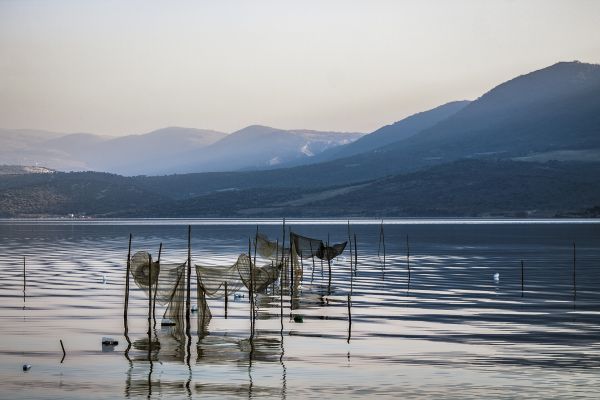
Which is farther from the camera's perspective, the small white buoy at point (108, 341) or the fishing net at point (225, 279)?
the fishing net at point (225, 279)

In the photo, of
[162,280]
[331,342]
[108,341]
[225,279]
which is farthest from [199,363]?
[225,279]

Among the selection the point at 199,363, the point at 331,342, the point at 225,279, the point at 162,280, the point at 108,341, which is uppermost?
the point at 162,280

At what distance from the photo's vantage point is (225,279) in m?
45.8

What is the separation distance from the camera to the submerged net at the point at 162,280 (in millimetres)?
39916

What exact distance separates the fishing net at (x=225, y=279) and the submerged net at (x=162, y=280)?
37.8 inches

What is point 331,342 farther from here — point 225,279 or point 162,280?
point 225,279

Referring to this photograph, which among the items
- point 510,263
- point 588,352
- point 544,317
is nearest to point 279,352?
point 588,352

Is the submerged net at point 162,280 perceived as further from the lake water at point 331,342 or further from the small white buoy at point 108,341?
the small white buoy at point 108,341

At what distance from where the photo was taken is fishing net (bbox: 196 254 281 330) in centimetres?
4100

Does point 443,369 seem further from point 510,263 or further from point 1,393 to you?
point 510,263

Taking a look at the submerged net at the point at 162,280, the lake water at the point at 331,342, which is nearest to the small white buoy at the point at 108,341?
the lake water at the point at 331,342

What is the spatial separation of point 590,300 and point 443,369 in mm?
21487

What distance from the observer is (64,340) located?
3734cm

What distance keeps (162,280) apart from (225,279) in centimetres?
475
